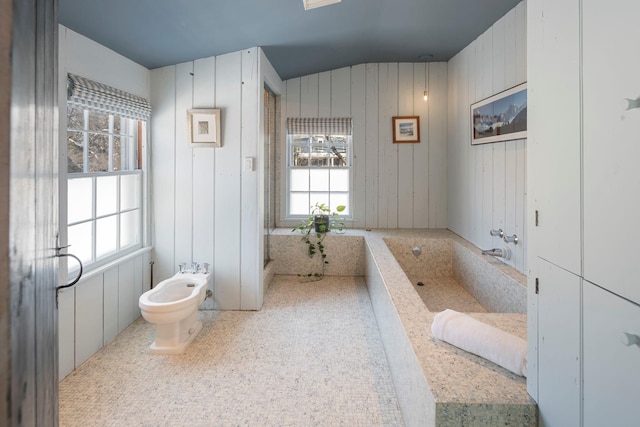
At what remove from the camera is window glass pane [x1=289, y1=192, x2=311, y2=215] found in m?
4.40

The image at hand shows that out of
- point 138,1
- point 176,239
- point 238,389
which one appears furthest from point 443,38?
point 238,389

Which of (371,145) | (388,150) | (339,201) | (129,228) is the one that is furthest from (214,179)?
(388,150)

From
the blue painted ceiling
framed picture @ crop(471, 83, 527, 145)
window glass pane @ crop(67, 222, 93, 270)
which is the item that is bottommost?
window glass pane @ crop(67, 222, 93, 270)

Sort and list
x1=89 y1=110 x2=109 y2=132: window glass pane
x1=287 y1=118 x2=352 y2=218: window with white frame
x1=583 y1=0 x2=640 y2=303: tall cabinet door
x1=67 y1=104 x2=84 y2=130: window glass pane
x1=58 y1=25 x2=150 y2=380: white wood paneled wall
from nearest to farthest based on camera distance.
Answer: x1=583 y1=0 x2=640 y2=303: tall cabinet door, x1=58 y1=25 x2=150 y2=380: white wood paneled wall, x1=67 y1=104 x2=84 y2=130: window glass pane, x1=89 y1=110 x2=109 y2=132: window glass pane, x1=287 y1=118 x2=352 y2=218: window with white frame

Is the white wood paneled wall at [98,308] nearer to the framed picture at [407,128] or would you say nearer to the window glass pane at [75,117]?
the window glass pane at [75,117]

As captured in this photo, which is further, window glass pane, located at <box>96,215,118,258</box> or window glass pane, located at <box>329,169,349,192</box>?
window glass pane, located at <box>329,169,349,192</box>

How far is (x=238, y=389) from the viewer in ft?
6.41

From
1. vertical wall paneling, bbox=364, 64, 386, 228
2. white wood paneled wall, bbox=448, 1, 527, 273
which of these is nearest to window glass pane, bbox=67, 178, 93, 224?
vertical wall paneling, bbox=364, 64, 386, 228

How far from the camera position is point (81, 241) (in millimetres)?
2322

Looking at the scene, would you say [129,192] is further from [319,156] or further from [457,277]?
[457,277]

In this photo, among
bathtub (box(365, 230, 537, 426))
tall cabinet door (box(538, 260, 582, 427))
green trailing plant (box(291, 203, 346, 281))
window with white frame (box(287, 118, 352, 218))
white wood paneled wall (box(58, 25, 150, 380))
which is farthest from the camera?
window with white frame (box(287, 118, 352, 218))

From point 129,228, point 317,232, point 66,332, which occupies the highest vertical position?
point 129,228

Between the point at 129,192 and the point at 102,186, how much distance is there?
1.13 ft

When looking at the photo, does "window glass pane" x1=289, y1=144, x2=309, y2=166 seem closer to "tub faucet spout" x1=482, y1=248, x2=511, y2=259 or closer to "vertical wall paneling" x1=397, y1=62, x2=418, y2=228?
"vertical wall paneling" x1=397, y1=62, x2=418, y2=228
